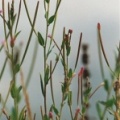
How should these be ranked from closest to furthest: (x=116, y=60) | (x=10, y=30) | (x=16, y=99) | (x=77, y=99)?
(x=116, y=60)
(x=16, y=99)
(x=10, y=30)
(x=77, y=99)

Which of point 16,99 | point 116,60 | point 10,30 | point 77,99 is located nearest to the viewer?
point 116,60

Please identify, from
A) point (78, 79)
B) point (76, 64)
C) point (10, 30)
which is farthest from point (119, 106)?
point (10, 30)

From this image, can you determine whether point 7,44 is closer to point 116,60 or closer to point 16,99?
point 16,99

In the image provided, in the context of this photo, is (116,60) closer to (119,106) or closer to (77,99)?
(119,106)

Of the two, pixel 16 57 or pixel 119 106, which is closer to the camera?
pixel 16 57

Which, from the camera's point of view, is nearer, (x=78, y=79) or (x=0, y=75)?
(x=0, y=75)

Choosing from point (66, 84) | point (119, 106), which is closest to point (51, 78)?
point (66, 84)

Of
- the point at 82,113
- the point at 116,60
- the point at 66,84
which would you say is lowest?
the point at 82,113

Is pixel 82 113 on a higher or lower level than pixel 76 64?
lower

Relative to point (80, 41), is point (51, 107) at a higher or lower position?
lower
